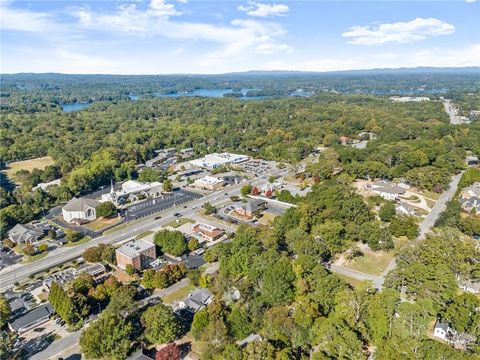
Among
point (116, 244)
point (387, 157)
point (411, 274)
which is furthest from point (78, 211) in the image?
point (387, 157)

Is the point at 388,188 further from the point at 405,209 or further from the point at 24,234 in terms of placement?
the point at 24,234

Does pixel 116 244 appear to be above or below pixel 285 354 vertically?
below

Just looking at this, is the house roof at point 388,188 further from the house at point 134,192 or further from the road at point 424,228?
the house at point 134,192

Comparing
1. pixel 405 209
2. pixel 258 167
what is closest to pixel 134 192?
pixel 258 167

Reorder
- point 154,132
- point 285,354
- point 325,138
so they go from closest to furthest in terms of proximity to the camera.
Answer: point 285,354, point 325,138, point 154,132

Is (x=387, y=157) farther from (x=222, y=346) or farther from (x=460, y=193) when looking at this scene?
(x=222, y=346)

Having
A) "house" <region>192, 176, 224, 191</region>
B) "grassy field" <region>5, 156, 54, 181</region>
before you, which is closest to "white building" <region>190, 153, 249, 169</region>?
"house" <region>192, 176, 224, 191</region>
